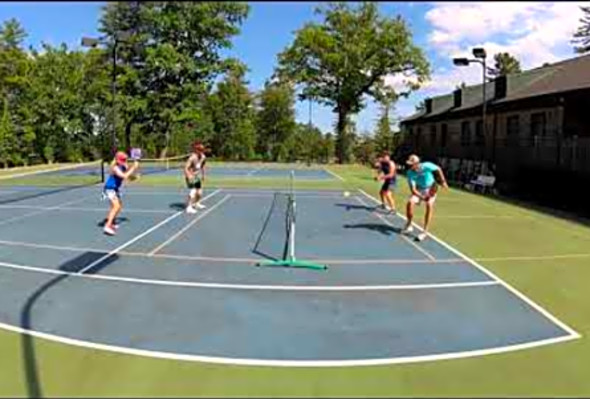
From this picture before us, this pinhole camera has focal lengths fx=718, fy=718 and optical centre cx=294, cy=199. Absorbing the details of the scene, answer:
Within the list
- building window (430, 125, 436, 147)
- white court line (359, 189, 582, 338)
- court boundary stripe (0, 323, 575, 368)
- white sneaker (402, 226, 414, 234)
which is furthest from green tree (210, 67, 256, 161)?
court boundary stripe (0, 323, 575, 368)

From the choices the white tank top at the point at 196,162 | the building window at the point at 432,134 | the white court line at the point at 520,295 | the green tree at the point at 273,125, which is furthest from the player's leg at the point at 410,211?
the green tree at the point at 273,125

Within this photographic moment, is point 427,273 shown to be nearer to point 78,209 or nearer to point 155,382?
point 155,382

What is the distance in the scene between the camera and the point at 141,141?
52750 mm

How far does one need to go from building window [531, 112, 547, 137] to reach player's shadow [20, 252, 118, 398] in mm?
22640

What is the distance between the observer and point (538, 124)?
101 ft

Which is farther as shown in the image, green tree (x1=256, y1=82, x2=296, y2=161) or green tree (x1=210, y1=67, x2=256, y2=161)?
green tree (x1=256, y1=82, x2=296, y2=161)

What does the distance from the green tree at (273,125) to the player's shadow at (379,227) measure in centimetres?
4431

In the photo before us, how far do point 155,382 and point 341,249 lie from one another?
23.7ft

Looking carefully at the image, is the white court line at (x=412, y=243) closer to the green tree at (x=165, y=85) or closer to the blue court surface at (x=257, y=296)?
the blue court surface at (x=257, y=296)

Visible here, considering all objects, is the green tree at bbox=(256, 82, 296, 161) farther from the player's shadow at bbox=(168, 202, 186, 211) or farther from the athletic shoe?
the athletic shoe

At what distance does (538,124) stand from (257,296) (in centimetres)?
2443

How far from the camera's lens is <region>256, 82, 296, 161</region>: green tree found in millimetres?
60688

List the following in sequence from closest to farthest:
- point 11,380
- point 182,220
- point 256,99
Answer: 1. point 11,380
2. point 182,220
3. point 256,99

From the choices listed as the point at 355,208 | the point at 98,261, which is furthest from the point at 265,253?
the point at 355,208
